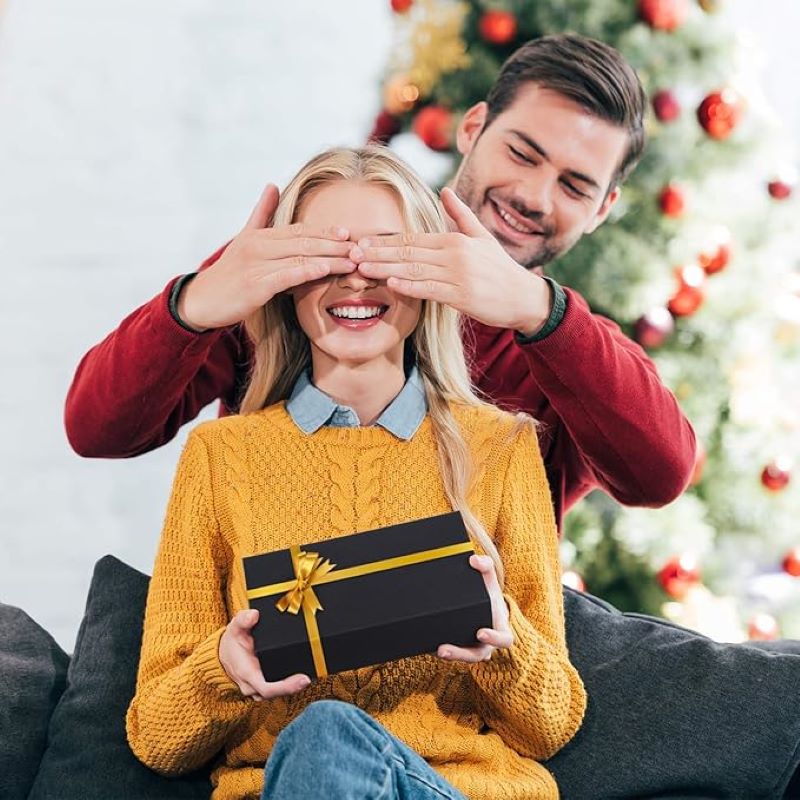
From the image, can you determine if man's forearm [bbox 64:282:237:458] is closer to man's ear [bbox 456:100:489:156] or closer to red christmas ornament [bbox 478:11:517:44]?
man's ear [bbox 456:100:489:156]

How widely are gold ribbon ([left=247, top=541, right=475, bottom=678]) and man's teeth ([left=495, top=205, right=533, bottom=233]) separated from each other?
36.1 inches

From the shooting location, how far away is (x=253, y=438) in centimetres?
152

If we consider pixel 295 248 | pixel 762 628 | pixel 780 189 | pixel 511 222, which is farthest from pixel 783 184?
pixel 295 248

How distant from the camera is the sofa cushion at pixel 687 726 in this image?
1446 millimetres

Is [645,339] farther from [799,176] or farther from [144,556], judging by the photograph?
[144,556]

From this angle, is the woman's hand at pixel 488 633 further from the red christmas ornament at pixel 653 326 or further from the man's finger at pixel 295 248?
the red christmas ornament at pixel 653 326

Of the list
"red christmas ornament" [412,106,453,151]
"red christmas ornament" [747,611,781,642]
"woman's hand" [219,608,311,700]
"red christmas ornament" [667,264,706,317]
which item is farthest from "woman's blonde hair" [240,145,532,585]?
"red christmas ornament" [747,611,781,642]

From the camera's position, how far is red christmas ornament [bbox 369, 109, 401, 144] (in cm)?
249

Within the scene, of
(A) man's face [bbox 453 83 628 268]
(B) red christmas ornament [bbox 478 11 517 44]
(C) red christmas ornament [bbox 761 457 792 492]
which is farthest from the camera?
(C) red christmas ornament [bbox 761 457 792 492]

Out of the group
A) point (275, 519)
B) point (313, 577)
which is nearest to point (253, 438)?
point (275, 519)

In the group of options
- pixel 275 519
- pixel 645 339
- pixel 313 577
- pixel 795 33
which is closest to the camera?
pixel 313 577

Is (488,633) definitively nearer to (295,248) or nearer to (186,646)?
(186,646)

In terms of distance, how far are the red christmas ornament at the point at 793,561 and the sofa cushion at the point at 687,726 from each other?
48.8 inches

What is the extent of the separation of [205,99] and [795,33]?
67.2 inches
